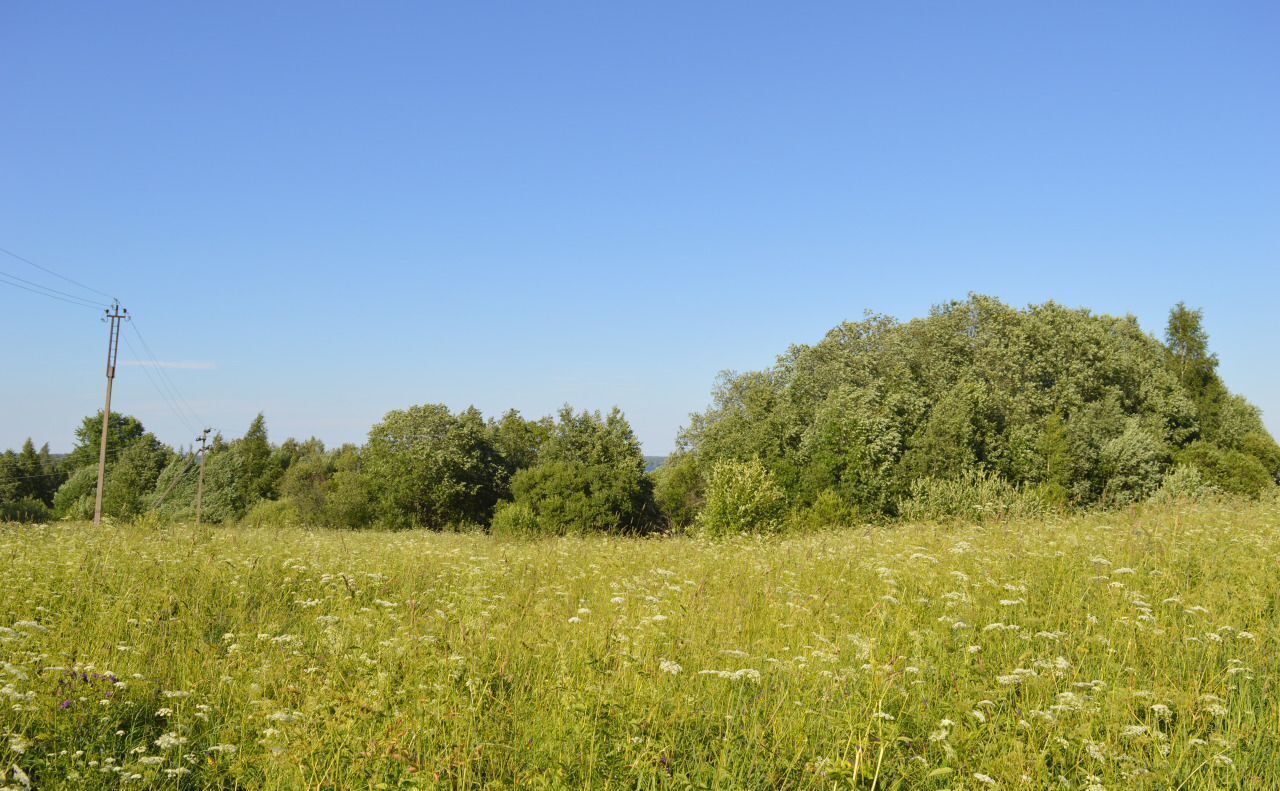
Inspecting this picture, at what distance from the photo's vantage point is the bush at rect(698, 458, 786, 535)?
94.4 ft

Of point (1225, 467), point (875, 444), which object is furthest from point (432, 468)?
point (1225, 467)

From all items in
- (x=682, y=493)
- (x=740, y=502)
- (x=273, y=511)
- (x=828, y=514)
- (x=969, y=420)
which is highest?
(x=969, y=420)

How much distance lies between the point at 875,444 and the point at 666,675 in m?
30.6

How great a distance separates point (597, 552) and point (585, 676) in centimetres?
Answer: 625

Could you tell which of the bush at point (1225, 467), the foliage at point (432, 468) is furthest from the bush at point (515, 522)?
the bush at point (1225, 467)

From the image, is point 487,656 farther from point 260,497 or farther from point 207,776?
point 260,497

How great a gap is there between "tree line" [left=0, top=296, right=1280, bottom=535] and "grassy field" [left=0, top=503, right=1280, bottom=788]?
14.9 metres

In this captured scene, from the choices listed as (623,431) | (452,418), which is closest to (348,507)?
(452,418)

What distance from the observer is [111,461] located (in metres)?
72.9

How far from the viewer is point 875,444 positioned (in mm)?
33594

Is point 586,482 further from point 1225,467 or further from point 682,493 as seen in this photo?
point 1225,467

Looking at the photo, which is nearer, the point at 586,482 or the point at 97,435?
the point at 586,482

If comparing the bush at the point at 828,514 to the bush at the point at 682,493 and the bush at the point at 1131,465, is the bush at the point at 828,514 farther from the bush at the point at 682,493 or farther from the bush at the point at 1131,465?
the bush at the point at 682,493

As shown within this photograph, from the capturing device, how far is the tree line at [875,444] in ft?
109
